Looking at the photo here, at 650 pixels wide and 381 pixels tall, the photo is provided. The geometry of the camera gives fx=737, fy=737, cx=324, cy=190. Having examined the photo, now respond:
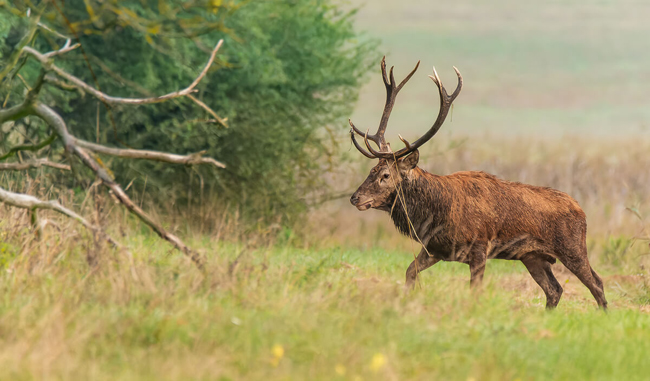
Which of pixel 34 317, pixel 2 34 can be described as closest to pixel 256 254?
pixel 34 317

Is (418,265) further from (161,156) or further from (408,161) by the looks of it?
(161,156)

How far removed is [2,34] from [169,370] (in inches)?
365

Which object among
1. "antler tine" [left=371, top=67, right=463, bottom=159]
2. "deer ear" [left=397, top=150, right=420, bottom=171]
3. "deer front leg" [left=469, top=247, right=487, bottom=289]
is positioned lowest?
"deer front leg" [left=469, top=247, right=487, bottom=289]

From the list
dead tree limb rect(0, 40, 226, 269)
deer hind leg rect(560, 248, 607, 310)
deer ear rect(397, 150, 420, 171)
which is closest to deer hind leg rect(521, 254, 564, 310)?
deer hind leg rect(560, 248, 607, 310)

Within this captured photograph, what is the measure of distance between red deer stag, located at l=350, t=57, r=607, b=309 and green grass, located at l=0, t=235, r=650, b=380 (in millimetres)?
1047

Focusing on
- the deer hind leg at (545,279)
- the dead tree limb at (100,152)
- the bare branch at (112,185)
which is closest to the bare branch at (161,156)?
the dead tree limb at (100,152)

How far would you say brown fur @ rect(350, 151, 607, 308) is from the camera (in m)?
8.68

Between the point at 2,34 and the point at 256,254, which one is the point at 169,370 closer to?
the point at 256,254

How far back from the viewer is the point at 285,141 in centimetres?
1580

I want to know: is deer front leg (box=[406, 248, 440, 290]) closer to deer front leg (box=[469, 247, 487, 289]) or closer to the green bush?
deer front leg (box=[469, 247, 487, 289])

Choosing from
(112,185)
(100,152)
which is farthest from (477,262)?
(100,152)

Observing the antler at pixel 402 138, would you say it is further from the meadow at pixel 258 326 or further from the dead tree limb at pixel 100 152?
Answer: the dead tree limb at pixel 100 152

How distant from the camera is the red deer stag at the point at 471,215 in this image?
869cm

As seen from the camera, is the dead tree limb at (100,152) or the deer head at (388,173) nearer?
the dead tree limb at (100,152)
